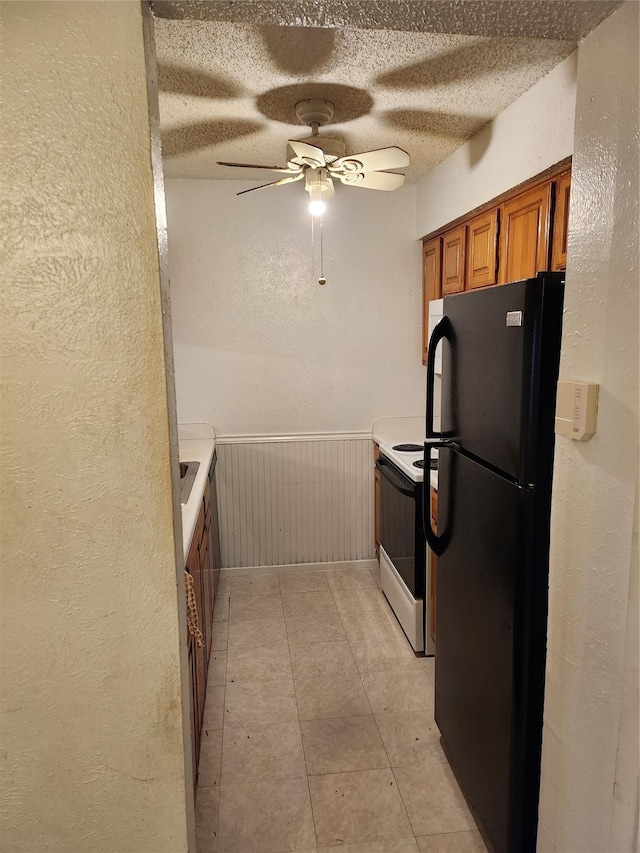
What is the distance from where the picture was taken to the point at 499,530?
1.47 metres

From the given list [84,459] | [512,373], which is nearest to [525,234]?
[512,373]

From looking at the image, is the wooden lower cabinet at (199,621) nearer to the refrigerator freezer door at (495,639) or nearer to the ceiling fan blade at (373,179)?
the refrigerator freezer door at (495,639)

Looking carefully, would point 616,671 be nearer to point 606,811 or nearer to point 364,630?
point 606,811

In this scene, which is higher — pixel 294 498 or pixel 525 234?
pixel 525 234

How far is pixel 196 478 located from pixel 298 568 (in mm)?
1371

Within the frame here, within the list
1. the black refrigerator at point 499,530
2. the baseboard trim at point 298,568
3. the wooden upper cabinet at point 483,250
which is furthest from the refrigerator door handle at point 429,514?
the baseboard trim at point 298,568

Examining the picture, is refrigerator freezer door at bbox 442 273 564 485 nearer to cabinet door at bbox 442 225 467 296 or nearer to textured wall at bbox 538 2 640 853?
textured wall at bbox 538 2 640 853

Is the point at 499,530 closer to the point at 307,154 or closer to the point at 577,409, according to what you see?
the point at 577,409

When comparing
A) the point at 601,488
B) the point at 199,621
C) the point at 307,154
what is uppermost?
the point at 307,154

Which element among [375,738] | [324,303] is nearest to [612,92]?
[375,738]

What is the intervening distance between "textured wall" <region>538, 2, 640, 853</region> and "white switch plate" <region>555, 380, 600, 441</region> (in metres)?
0.02

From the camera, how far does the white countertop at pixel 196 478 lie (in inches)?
73.6

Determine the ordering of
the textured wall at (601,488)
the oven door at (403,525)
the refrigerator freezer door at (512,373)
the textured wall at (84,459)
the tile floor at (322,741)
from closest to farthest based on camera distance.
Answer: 1. the textured wall at (84,459)
2. the textured wall at (601,488)
3. the refrigerator freezer door at (512,373)
4. the tile floor at (322,741)
5. the oven door at (403,525)

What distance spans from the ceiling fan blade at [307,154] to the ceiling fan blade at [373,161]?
7 centimetres
